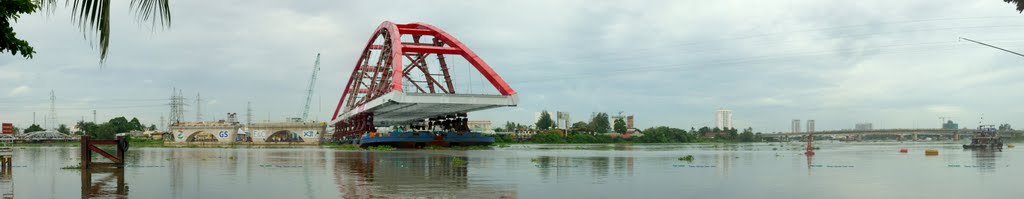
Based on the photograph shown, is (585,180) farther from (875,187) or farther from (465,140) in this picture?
(465,140)

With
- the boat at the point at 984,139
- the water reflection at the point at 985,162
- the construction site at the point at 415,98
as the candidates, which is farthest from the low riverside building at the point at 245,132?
the water reflection at the point at 985,162

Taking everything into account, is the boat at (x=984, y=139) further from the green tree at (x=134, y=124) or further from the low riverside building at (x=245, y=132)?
the green tree at (x=134, y=124)

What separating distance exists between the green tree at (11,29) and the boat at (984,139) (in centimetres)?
6945

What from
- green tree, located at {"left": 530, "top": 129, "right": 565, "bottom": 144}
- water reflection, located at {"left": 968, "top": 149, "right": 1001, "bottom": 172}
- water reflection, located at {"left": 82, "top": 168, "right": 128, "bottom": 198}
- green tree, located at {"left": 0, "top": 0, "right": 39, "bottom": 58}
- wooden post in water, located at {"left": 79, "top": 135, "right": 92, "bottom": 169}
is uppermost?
green tree, located at {"left": 0, "top": 0, "right": 39, "bottom": 58}

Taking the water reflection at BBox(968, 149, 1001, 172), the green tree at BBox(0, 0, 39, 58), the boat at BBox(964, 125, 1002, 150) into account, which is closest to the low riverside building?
the boat at BBox(964, 125, 1002, 150)

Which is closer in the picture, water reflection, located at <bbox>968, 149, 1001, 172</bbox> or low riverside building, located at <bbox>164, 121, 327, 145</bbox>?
water reflection, located at <bbox>968, 149, 1001, 172</bbox>

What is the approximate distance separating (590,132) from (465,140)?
365ft

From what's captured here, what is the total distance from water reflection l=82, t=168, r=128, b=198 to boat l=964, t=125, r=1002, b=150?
63618 millimetres

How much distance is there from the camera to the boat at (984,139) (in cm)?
6375

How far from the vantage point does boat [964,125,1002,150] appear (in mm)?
63750

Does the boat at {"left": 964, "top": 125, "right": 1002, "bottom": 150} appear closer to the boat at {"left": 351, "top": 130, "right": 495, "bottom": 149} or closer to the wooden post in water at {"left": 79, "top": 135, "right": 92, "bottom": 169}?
the boat at {"left": 351, "top": 130, "right": 495, "bottom": 149}

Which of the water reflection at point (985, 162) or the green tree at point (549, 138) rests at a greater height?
the water reflection at point (985, 162)

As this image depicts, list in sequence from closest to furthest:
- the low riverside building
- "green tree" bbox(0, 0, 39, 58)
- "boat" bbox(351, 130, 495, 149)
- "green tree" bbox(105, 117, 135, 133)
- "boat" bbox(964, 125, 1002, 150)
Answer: "green tree" bbox(0, 0, 39, 58)
"boat" bbox(964, 125, 1002, 150)
"boat" bbox(351, 130, 495, 149)
the low riverside building
"green tree" bbox(105, 117, 135, 133)

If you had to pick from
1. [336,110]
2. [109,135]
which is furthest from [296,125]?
[109,135]
